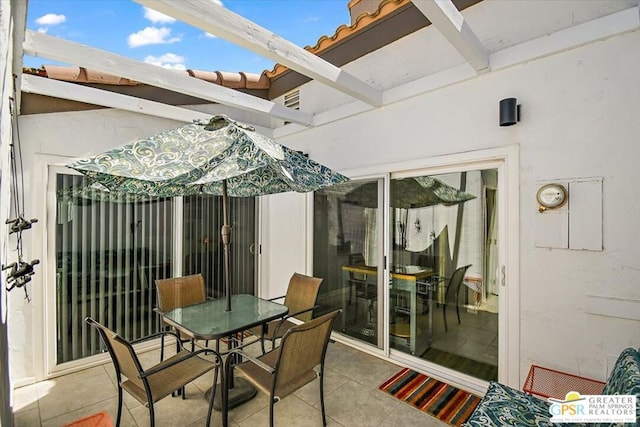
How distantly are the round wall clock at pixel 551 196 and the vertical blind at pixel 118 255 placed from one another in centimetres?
369

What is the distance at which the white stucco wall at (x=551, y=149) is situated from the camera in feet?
6.92

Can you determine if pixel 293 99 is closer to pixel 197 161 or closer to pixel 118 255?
pixel 197 161

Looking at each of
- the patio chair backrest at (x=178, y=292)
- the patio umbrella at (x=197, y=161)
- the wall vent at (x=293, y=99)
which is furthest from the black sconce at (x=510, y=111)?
the patio chair backrest at (x=178, y=292)

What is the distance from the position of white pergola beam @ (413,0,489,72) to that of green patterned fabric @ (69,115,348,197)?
51.4 inches

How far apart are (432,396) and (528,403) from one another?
1049 mm

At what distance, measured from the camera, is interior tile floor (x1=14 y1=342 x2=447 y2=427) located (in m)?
2.43

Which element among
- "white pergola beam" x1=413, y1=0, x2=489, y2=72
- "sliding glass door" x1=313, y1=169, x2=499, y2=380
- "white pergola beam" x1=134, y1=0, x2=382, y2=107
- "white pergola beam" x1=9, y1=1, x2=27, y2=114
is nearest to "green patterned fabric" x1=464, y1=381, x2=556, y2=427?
"sliding glass door" x1=313, y1=169, x2=499, y2=380

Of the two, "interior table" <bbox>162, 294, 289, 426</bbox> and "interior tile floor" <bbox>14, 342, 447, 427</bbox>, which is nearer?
"interior table" <bbox>162, 294, 289, 426</bbox>

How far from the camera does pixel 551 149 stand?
7.79 ft

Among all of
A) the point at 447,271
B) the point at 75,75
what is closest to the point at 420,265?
the point at 447,271

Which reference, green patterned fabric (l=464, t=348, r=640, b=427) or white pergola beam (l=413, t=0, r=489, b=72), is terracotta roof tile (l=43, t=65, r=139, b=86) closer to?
white pergola beam (l=413, t=0, r=489, b=72)

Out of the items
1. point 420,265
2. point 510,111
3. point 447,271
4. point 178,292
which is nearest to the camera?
point 510,111

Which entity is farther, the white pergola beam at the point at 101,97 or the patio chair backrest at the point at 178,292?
the patio chair backrest at the point at 178,292

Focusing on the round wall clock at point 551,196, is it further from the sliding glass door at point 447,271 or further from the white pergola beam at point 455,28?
the white pergola beam at point 455,28
